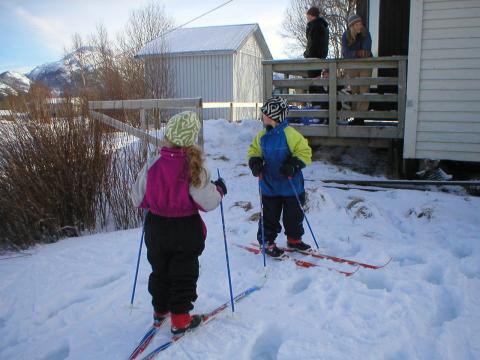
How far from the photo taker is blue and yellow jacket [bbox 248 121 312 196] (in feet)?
13.1

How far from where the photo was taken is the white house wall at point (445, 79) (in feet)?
20.5

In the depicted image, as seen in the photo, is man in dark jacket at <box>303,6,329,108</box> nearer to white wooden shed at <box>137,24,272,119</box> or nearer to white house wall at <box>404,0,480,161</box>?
white house wall at <box>404,0,480,161</box>

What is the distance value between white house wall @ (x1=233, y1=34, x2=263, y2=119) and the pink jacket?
17418 mm

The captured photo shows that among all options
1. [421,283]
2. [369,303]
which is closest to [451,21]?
[421,283]

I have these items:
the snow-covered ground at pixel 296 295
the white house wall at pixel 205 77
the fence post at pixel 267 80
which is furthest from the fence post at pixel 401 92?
the white house wall at pixel 205 77

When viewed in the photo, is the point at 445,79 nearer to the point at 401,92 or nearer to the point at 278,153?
the point at 401,92

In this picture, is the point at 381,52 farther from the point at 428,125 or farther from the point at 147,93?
the point at 147,93

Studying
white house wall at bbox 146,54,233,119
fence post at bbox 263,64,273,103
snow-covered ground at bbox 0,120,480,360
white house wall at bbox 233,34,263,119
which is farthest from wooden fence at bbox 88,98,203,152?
white house wall at bbox 146,54,233,119

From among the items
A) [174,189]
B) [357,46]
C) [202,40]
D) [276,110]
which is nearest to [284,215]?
[276,110]

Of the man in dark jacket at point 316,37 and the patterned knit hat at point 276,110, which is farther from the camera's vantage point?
the man in dark jacket at point 316,37

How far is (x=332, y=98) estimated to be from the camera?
283 inches

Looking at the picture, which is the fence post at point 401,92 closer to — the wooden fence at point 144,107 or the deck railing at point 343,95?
the deck railing at point 343,95

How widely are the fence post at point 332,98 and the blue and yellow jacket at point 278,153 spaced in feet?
11.1

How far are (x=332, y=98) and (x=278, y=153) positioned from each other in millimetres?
3554
